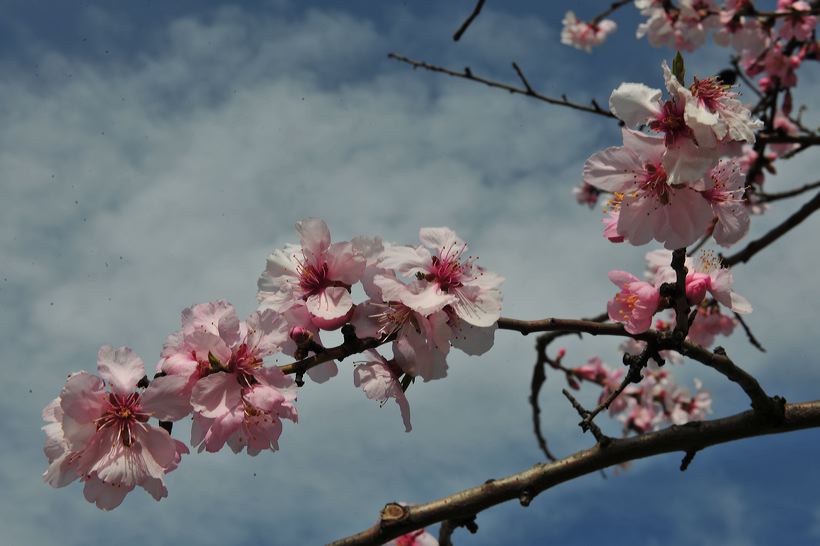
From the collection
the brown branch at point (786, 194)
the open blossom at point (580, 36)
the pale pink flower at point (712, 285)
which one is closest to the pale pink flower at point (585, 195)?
the open blossom at point (580, 36)

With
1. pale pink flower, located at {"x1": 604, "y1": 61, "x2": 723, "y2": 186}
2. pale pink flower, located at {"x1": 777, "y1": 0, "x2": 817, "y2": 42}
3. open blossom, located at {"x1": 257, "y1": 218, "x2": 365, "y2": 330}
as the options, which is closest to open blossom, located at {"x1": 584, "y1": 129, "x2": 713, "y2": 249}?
pale pink flower, located at {"x1": 604, "y1": 61, "x2": 723, "y2": 186}

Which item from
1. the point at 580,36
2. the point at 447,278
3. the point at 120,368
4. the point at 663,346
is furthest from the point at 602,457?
the point at 580,36

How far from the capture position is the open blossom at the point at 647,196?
1.89m

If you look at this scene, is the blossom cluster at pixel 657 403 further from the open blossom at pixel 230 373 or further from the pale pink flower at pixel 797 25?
the open blossom at pixel 230 373

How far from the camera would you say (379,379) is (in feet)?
6.11

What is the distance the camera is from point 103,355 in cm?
181

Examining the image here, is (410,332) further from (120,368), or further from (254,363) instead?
(120,368)

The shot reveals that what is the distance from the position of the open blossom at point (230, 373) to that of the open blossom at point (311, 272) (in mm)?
99

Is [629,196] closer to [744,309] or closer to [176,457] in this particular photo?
[744,309]

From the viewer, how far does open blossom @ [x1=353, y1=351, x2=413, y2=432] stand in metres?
1.86

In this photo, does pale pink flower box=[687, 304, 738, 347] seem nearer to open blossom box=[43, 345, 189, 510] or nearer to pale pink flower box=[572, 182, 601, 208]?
pale pink flower box=[572, 182, 601, 208]

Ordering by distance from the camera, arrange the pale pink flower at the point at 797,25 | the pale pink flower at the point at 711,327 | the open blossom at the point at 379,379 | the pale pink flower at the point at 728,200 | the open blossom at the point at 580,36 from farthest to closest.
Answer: the open blossom at the point at 580,36 → the pale pink flower at the point at 711,327 → the pale pink flower at the point at 797,25 → the pale pink flower at the point at 728,200 → the open blossom at the point at 379,379

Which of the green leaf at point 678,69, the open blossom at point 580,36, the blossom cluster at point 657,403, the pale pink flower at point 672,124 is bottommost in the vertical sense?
the blossom cluster at point 657,403

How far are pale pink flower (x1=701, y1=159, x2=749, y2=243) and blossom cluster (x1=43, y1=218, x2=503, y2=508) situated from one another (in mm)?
623
